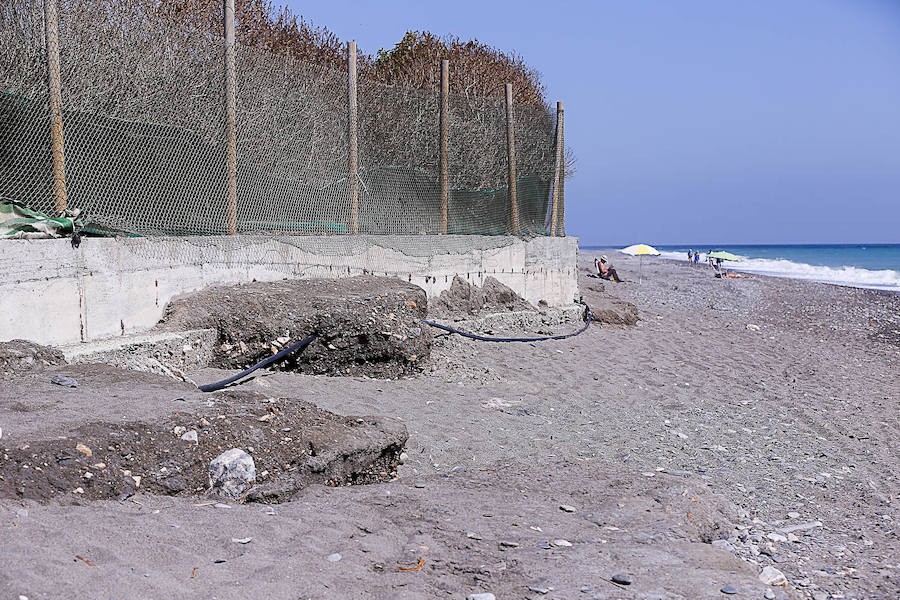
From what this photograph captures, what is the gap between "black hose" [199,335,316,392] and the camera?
5.61 m

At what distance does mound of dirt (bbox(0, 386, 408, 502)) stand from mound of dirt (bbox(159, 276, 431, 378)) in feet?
5.85

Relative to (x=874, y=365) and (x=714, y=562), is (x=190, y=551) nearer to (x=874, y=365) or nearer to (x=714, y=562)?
(x=714, y=562)

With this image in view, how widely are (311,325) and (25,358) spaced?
229 cm

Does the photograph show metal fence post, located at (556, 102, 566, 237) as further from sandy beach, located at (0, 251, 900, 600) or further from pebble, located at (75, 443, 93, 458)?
pebble, located at (75, 443, 93, 458)

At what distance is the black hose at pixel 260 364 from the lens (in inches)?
221

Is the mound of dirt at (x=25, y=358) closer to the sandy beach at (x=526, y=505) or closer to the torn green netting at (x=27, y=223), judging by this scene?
the sandy beach at (x=526, y=505)

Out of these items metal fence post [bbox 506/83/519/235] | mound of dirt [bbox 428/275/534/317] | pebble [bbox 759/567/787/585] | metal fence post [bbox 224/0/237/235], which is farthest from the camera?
metal fence post [bbox 506/83/519/235]

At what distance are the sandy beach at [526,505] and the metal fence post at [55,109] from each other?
1.76 metres

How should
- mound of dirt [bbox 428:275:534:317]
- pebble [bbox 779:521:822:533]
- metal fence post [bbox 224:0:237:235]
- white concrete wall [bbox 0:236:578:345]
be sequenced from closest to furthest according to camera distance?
pebble [bbox 779:521:822:533] < white concrete wall [bbox 0:236:578:345] < metal fence post [bbox 224:0:237:235] < mound of dirt [bbox 428:275:534:317]

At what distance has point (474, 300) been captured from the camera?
383 inches

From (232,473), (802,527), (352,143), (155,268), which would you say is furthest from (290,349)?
(802,527)

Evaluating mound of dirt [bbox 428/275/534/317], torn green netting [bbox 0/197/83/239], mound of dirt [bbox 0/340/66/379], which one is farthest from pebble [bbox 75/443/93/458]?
mound of dirt [bbox 428/275/534/317]

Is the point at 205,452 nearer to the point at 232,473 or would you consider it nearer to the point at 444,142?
the point at 232,473

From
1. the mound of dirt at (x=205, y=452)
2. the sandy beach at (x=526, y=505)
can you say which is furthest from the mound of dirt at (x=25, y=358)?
the mound of dirt at (x=205, y=452)
